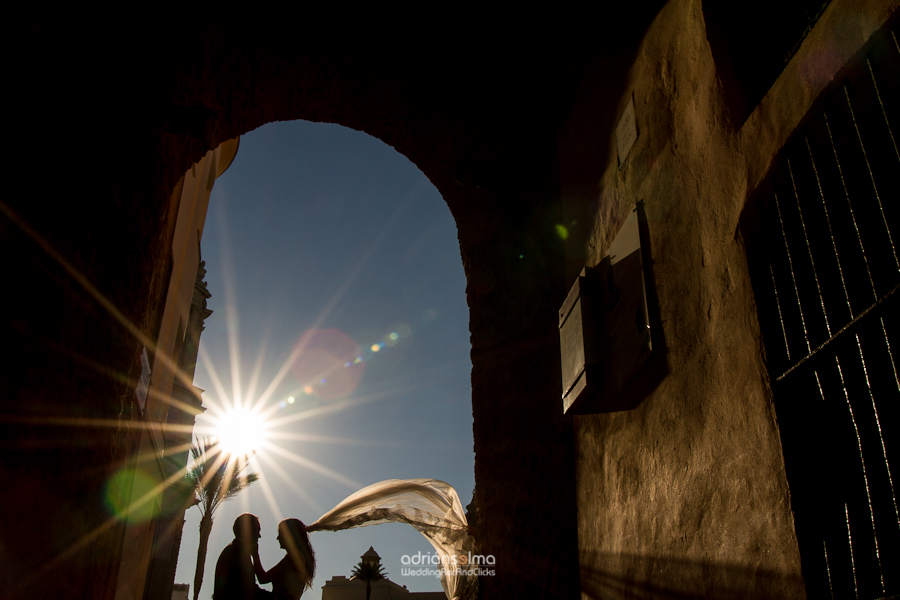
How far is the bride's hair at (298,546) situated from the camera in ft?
12.5

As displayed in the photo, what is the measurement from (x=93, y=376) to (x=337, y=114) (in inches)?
137

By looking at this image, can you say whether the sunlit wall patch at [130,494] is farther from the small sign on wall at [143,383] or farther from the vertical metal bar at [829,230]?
the vertical metal bar at [829,230]

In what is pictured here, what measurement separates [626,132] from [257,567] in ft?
11.2

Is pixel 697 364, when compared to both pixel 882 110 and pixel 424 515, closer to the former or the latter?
pixel 882 110

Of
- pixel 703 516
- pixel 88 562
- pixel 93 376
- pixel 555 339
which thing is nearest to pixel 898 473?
pixel 703 516

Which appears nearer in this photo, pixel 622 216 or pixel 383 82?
pixel 622 216

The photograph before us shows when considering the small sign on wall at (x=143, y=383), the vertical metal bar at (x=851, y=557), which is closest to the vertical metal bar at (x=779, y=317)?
the vertical metal bar at (x=851, y=557)

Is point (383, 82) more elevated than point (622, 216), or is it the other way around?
point (383, 82)

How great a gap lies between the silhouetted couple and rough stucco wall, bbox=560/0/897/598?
172cm

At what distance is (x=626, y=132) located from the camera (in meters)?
3.32

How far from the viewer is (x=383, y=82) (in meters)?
5.46

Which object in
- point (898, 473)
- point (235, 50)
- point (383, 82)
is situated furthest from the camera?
point (383, 82)

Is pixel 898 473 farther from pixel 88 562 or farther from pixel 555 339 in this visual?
pixel 88 562

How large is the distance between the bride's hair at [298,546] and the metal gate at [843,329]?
9.99ft
